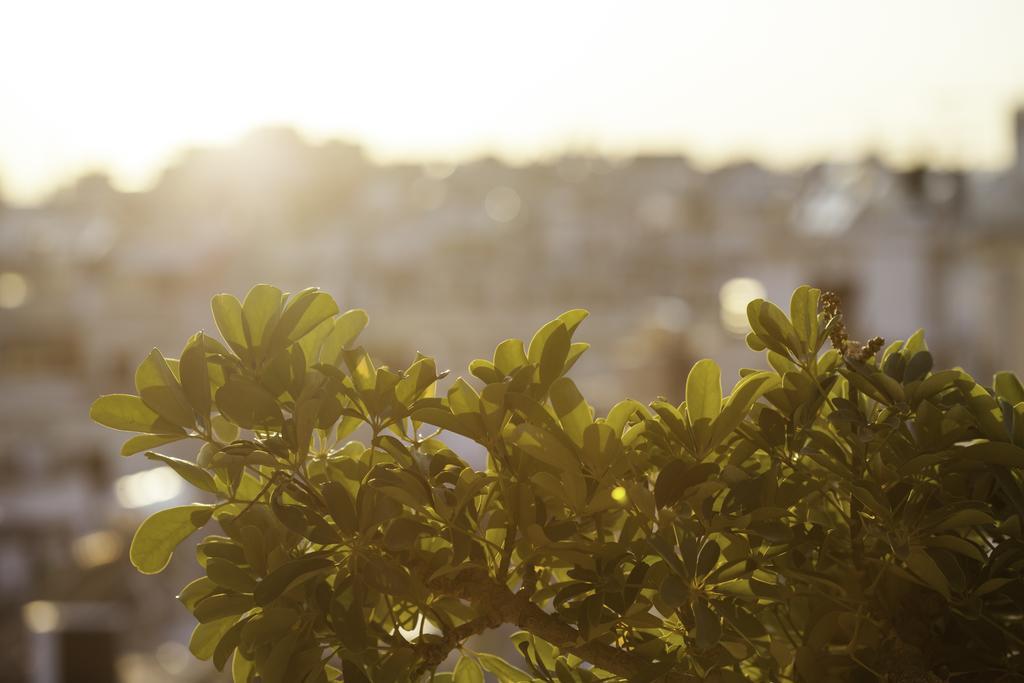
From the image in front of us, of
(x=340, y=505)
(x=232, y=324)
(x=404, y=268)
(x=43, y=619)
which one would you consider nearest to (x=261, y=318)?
(x=232, y=324)

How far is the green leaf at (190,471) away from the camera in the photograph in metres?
0.74

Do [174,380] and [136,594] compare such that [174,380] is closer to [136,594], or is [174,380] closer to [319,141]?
[136,594]

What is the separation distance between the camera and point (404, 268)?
20.8 meters

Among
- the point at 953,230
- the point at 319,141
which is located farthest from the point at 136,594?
the point at 319,141

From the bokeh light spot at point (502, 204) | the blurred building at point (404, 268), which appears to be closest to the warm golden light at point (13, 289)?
the blurred building at point (404, 268)

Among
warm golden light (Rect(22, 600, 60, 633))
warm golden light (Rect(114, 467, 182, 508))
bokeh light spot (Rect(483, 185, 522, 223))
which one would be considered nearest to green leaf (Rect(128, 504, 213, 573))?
warm golden light (Rect(22, 600, 60, 633))

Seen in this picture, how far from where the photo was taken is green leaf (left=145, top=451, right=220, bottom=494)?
74cm

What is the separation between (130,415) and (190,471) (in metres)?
0.05

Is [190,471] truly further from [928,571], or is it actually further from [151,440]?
[928,571]

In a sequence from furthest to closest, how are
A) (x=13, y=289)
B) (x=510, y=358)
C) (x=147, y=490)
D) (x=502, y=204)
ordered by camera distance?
(x=502, y=204) → (x=13, y=289) → (x=147, y=490) → (x=510, y=358)

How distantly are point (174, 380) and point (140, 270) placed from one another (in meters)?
21.5

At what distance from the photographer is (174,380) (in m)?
0.75

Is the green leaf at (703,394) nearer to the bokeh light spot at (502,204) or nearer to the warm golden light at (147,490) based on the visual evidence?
the warm golden light at (147,490)

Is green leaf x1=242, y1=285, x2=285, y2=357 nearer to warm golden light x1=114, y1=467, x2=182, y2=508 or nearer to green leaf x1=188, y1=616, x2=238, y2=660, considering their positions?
green leaf x1=188, y1=616, x2=238, y2=660
